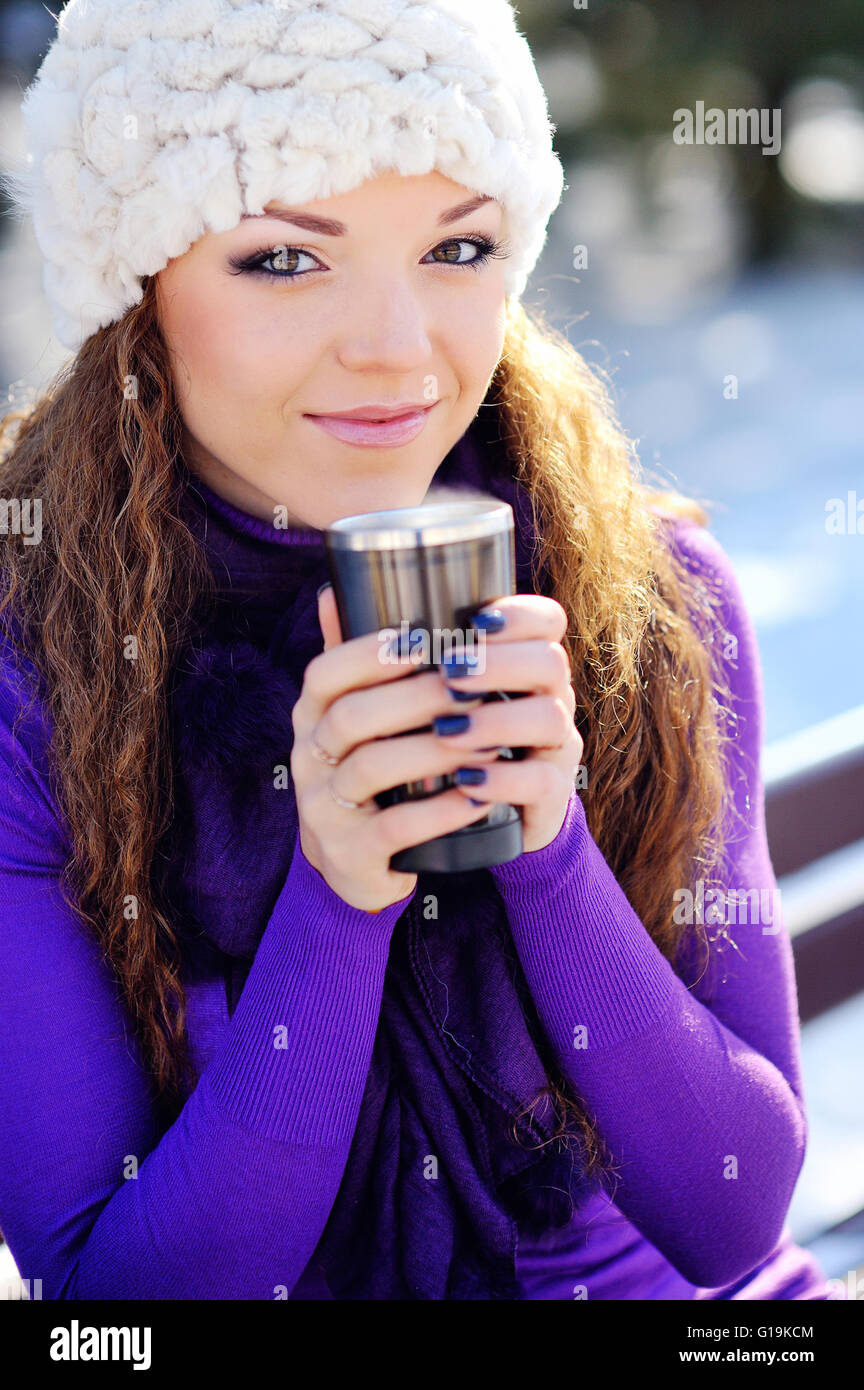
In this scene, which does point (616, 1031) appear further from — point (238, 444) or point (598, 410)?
point (598, 410)

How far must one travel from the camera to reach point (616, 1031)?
4.43 ft

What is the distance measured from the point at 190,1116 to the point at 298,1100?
12 cm

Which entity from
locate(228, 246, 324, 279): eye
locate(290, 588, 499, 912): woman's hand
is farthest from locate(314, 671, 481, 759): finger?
locate(228, 246, 324, 279): eye

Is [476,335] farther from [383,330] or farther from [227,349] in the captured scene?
[227,349]

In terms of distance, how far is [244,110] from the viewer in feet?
4.21

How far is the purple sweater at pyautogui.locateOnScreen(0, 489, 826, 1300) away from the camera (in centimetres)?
124

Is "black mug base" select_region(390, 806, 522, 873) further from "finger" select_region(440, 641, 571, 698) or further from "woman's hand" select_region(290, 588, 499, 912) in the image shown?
"finger" select_region(440, 641, 571, 698)

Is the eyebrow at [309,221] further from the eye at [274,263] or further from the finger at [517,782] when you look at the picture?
the finger at [517,782]

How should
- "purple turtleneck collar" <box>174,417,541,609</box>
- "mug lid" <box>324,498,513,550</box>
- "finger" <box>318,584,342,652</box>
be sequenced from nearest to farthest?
"mug lid" <box>324,498,513,550</box> → "finger" <box>318,584,342,652</box> → "purple turtleneck collar" <box>174,417,541,609</box>

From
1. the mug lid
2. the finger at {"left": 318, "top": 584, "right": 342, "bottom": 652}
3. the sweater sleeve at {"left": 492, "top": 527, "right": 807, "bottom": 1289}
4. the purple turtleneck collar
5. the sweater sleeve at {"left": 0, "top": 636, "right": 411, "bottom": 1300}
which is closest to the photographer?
the mug lid

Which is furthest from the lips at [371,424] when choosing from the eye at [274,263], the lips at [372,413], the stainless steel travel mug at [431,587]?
the stainless steel travel mug at [431,587]

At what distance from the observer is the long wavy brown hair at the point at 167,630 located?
55.2 inches

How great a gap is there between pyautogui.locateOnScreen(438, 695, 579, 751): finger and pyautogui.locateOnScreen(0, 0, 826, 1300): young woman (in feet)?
0.19

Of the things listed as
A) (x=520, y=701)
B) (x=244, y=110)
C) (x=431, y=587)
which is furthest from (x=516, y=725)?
(x=244, y=110)
